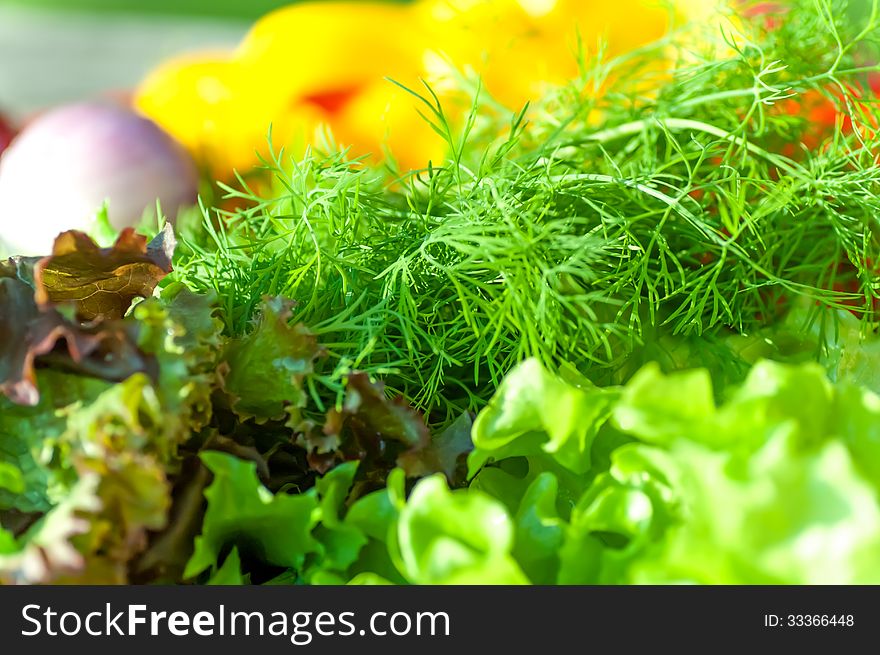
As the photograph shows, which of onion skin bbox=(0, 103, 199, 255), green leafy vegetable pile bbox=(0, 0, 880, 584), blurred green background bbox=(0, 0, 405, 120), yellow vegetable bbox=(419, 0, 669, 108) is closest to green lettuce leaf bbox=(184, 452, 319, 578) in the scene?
green leafy vegetable pile bbox=(0, 0, 880, 584)

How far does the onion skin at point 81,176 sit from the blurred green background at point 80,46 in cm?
152

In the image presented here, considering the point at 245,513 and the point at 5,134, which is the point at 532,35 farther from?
the point at 245,513

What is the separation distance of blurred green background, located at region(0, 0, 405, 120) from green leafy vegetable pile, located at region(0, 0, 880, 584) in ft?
6.80

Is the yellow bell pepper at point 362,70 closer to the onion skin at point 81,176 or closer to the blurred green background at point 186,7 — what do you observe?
the onion skin at point 81,176

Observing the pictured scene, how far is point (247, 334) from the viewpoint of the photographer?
726 millimetres

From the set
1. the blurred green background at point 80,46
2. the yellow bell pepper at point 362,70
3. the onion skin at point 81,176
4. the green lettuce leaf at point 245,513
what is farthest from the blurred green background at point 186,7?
the green lettuce leaf at point 245,513

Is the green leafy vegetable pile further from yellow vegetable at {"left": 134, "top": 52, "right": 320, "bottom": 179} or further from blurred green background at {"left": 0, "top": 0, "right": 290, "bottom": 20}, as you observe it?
blurred green background at {"left": 0, "top": 0, "right": 290, "bottom": 20}

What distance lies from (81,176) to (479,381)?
59 cm

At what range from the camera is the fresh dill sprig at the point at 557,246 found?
701 millimetres

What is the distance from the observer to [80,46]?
A: 300cm

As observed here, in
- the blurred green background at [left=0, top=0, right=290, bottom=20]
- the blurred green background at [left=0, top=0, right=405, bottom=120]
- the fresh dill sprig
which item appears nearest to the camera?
the fresh dill sprig

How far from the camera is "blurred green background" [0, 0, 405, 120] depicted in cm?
273

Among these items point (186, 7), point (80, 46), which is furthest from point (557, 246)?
point (186, 7)

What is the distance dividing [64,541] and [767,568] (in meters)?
0.40
